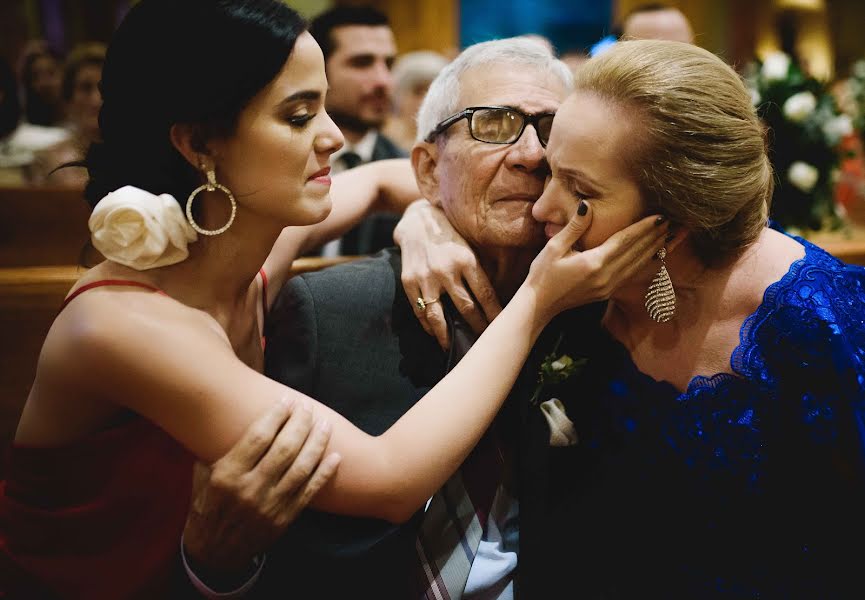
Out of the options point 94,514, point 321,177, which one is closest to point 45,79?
point 321,177

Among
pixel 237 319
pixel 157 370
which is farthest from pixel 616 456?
pixel 157 370

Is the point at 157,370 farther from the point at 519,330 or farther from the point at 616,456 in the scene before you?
the point at 616,456

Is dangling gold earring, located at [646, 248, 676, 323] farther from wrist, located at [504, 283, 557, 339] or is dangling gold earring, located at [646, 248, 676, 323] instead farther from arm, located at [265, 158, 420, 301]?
arm, located at [265, 158, 420, 301]

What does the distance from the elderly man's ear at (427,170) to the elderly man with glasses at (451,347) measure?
1 cm

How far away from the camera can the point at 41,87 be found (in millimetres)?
5320

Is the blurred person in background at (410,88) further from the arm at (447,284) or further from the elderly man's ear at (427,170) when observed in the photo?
the arm at (447,284)

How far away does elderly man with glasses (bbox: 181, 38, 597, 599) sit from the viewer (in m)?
1.63

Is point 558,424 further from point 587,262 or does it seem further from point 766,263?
point 766,263

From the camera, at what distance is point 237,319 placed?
1707mm

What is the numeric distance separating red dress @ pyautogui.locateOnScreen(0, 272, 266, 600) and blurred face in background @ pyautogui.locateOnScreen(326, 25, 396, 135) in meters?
2.82

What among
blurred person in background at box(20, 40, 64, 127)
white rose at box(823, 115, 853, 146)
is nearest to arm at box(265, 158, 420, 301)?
white rose at box(823, 115, 853, 146)

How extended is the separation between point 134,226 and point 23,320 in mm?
794

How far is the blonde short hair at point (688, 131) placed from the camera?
55.6 inches

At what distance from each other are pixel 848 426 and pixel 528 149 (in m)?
0.93
